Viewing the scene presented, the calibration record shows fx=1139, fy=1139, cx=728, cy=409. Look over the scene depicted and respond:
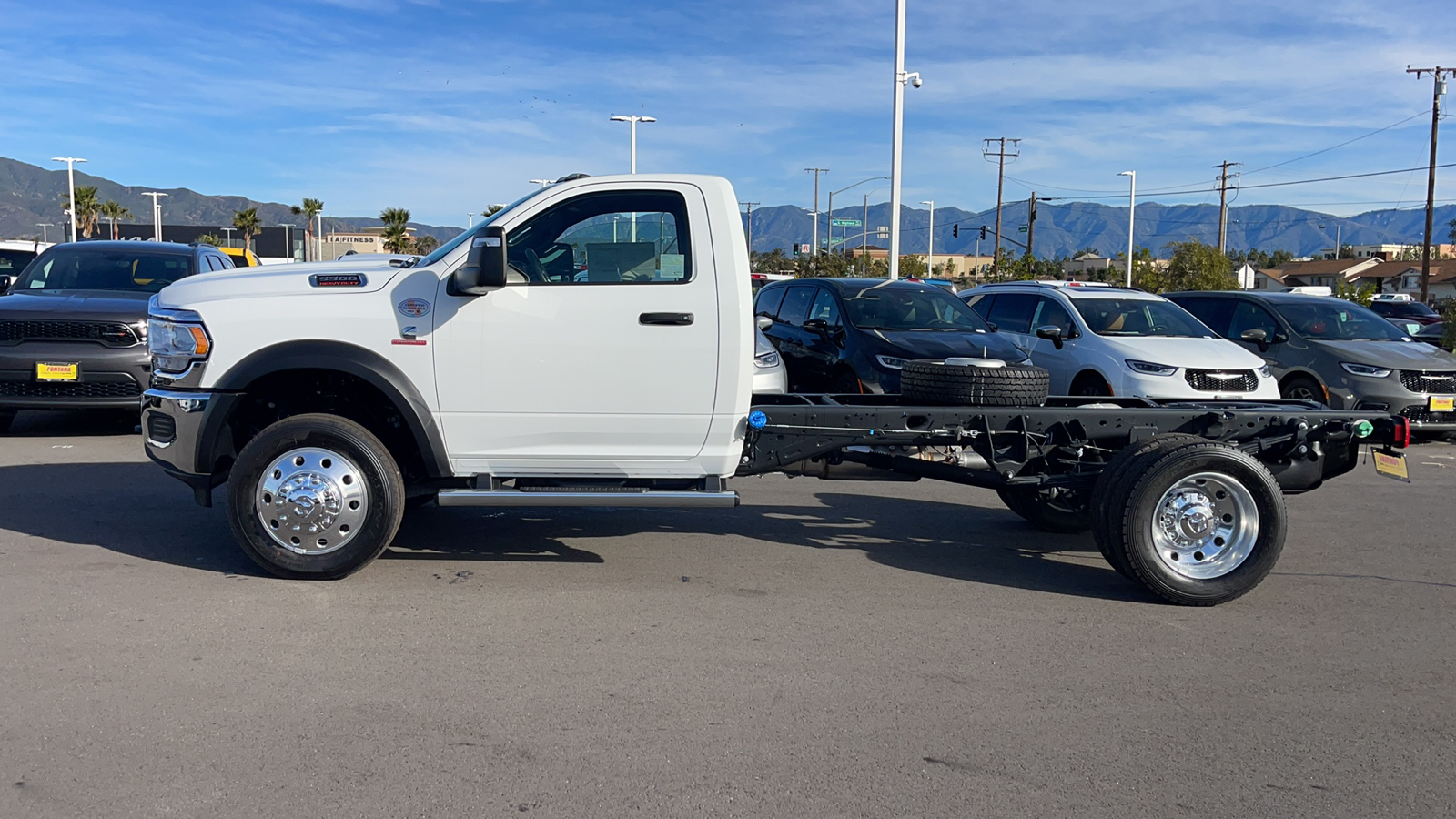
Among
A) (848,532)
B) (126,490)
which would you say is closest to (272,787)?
(848,532)

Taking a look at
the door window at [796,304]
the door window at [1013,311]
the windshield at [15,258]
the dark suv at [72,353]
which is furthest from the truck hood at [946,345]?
the windshield at [15,258]

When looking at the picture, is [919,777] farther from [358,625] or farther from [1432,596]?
[1432,596]

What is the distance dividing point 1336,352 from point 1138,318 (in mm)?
2313

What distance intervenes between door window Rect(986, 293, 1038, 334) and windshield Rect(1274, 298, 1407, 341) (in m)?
3.06

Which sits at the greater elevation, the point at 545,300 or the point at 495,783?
the point at 545,300

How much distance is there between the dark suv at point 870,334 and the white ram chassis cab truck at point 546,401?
437 centimetres

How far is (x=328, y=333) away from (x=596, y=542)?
208 centimetres

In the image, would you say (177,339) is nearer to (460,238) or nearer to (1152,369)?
(460,238)

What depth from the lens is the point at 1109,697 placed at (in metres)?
4.52

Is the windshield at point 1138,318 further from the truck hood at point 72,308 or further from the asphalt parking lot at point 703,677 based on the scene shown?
the truck hood at point 72,308

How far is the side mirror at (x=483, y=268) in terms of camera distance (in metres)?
5.55

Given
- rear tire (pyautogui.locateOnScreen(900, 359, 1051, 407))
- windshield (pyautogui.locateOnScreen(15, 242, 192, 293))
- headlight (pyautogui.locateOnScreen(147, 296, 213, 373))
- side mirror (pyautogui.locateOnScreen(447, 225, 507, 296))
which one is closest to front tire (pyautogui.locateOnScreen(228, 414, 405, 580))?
headlight (pyautogui.locateOnScreen(147, 296, 213, 373))

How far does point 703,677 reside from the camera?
4.63 meters

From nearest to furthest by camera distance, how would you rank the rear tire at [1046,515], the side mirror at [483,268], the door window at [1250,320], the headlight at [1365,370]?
the side mirror at [483,268] < the rear tire at [1046,515] < the headlight at [1365,370] < the door window at [1250,320]
